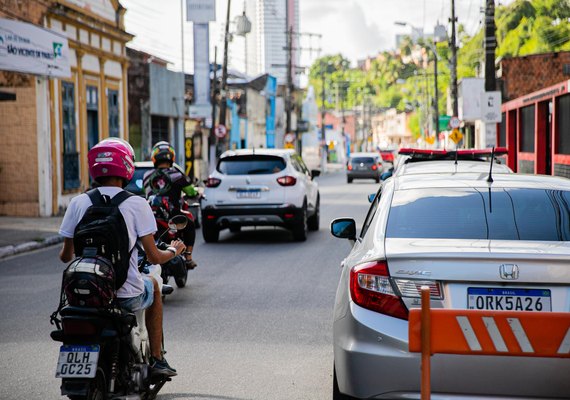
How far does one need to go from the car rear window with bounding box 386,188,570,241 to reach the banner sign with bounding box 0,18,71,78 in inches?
655

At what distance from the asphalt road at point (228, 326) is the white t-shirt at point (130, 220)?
4.55 ft

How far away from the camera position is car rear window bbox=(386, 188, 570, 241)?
560cm

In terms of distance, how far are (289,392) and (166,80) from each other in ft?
130

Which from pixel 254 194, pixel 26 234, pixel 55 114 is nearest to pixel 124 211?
pixel 254 194

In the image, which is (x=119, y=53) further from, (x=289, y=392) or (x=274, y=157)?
(x=289, y=392)

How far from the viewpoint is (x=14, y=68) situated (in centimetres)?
2162

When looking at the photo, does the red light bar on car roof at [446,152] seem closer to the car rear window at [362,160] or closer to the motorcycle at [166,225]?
the motorcycle at [166,225]

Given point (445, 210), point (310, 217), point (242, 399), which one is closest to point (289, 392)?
point (242, 399)

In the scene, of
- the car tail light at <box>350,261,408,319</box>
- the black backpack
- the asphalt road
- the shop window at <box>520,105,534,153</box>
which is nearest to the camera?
the car tail light at <box>350,261,408,319</box>

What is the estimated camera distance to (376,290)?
516 cm

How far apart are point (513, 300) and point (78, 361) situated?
87.7 inches

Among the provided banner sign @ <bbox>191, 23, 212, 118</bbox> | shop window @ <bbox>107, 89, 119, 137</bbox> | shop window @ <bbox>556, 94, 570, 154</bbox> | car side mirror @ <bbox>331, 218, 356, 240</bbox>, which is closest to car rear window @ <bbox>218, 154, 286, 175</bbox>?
shop window @ <bbox>556, 94, 570, 154</bbox>

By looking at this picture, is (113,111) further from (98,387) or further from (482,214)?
(98,387)

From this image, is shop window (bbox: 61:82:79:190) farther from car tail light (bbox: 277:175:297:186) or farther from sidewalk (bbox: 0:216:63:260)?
car tail light (bbox: 277:175:297:186)
